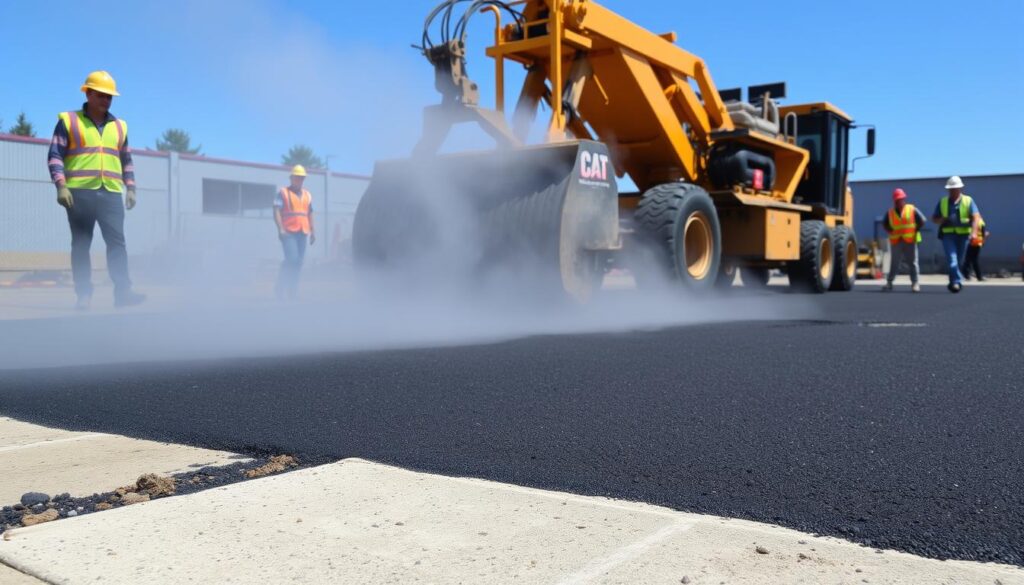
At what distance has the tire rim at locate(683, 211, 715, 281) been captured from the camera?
844 centimetres

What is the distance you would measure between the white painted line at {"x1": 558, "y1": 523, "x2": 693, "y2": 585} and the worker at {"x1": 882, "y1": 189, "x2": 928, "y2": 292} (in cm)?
1106

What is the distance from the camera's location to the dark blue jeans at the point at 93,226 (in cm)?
692

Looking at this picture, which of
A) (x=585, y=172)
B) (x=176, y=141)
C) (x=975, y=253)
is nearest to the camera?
(x=585, y=172)

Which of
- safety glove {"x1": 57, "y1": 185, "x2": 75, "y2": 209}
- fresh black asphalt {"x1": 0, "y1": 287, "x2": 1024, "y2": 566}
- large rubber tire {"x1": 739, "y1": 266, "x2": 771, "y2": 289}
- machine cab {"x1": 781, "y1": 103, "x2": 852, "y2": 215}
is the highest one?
machine cab {"x1": 781, "y1": 103, "x2": 852, "y2": 215}

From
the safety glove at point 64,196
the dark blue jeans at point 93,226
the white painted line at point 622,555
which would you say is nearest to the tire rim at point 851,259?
the dark blue jeans at point 93,226

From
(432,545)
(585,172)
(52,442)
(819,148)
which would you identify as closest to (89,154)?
(585,172)

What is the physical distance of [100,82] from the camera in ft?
22.2

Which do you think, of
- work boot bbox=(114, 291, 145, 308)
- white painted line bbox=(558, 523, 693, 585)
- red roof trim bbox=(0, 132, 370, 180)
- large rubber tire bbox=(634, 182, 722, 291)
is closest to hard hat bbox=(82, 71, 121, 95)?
work boot bbox=(114, 291, 145, 308)

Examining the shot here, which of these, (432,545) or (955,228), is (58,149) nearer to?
(432,545)

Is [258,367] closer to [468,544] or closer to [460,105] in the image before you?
[468,544]

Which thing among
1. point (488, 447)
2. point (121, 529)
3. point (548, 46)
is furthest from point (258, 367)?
point (548, 46)

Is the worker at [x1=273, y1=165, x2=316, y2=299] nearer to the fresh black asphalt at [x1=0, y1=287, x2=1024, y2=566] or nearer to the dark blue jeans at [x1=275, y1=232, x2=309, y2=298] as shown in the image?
the dark blue jeans at [x1=275, y1=232, x2=309, y2=298]

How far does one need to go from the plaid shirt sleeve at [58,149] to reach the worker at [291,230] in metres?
2.69

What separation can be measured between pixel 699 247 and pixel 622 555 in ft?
23.2
